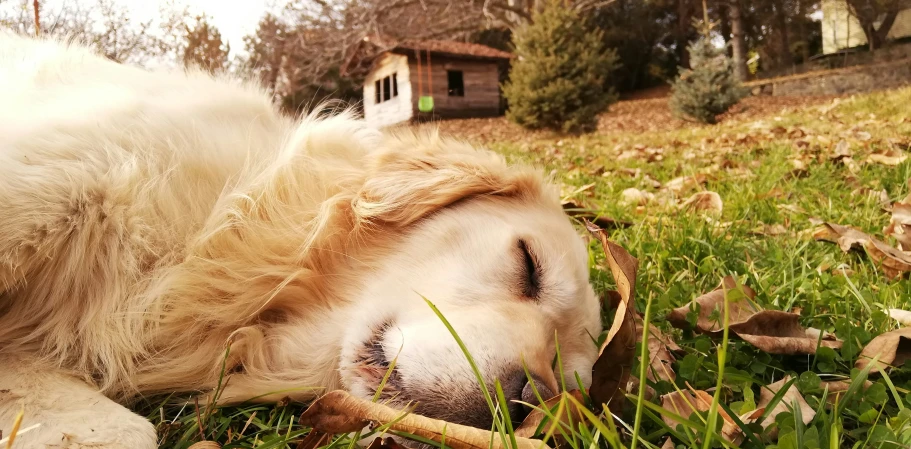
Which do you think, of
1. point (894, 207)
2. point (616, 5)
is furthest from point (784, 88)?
point (894, 207)

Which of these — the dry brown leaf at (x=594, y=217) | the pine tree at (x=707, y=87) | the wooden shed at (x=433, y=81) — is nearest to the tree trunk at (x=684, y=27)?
the wooden shed at (x=433, y=81)

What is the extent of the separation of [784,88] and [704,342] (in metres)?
22.3

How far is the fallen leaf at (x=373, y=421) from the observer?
3.84 feet

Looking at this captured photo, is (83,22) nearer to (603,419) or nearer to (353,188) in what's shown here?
(353,188)

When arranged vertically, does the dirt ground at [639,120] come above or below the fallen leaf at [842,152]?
above

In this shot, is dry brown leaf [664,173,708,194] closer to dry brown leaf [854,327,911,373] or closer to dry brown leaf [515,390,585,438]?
dry brown leaf [854,327,911,373]

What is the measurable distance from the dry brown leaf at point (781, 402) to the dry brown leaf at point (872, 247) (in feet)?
4.34

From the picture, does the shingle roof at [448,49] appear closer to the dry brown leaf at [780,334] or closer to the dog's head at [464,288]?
the dog's head at [464,288]

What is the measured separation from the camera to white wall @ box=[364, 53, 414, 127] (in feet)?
69.1

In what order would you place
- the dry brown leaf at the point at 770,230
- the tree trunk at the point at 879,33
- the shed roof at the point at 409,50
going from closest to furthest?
the dry brown leaf at the point at 770,230
the shed roof at the point at 409,50
the tree trunk at the point at 879,33

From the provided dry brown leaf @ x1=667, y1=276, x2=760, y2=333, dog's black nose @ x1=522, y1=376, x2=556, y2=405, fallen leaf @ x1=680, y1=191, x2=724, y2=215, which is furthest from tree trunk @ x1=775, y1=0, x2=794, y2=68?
dog's black nose @ x1=522, y1=376, x2=556, y2=405

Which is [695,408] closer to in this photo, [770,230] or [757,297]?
[757,297]

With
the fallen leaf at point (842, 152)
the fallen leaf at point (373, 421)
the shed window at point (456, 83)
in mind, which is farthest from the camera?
the shed window at point (456, 83)

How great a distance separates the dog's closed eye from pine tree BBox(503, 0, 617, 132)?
45.9 feet
